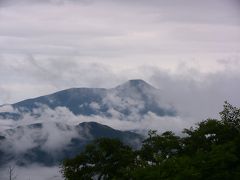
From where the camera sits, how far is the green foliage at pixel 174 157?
5516 centimetres

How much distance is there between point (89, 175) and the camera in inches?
3086

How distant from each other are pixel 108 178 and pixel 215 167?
25.8 meters

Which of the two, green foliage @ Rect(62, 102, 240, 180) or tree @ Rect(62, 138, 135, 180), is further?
tree @ Rect(62, 138, 135, 180)

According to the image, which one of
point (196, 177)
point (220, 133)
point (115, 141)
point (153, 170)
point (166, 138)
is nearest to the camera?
point (196, 177)

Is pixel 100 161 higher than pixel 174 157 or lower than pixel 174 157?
lower

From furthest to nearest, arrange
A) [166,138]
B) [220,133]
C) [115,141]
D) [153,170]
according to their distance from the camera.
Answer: [115,141]
[166,138]
[220,133]
[153,170]

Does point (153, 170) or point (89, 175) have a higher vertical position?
point (153, 170)

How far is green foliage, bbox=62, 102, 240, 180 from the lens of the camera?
5516 centimetres

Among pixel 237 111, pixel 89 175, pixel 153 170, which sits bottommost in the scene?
pixel 89 175

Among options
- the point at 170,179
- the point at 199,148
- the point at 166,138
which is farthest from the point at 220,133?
the point at 170,179

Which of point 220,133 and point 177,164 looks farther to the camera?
point 220,133

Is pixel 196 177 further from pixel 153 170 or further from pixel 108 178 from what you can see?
pixel 108 178

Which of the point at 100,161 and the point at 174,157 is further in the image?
the point at 100,161

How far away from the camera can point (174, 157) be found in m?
61.6
